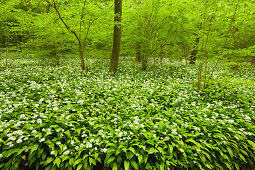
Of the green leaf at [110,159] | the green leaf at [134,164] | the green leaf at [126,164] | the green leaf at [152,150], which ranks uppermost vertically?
the green leaf at [152,150]

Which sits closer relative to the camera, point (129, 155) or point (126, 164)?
point (126, 164)

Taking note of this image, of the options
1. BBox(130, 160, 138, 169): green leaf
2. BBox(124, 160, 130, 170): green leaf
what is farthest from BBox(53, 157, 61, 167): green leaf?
BBox(130, 160, 138, 169): green leaf

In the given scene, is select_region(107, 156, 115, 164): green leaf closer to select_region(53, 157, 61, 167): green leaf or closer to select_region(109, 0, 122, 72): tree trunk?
select_region(53, 157, 61, 167): green leaf

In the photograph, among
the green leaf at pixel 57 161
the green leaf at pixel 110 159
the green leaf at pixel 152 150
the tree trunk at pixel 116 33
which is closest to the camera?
the green leaf at pixel 57 161

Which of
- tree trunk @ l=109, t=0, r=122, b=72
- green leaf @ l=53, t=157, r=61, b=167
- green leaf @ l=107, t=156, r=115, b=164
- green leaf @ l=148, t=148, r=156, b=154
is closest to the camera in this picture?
green leaf @ l=53, t=157, r=61, b=167

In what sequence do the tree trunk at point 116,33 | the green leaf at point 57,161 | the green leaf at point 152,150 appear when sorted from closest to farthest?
the green leaf at point 57,161 < the green leaf at point 152,150 < the tree trunk at point 116,33

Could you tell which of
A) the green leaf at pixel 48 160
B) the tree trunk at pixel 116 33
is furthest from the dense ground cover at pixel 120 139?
the tree trunk at pixel 116 33

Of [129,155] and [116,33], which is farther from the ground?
[116,33]

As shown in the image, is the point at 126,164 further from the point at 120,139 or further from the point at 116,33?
the point at 116,33

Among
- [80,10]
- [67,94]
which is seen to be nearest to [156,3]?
[80,10]

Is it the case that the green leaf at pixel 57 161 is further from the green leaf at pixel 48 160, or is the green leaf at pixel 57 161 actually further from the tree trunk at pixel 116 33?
the tree trunk at pixel 116 33

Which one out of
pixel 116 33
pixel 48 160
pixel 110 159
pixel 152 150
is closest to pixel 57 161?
pixel 48 160

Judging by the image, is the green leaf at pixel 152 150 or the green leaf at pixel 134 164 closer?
the green leaf at pixel 134 164

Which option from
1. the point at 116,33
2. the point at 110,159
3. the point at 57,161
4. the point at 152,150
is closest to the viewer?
the point at 57,161
